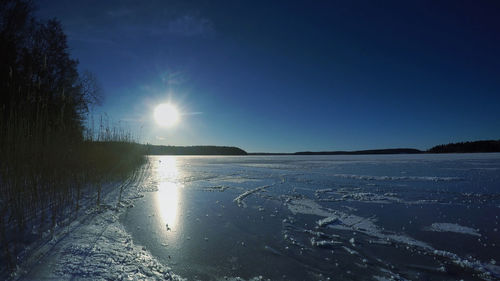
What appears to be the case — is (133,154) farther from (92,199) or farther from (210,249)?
(210,249)

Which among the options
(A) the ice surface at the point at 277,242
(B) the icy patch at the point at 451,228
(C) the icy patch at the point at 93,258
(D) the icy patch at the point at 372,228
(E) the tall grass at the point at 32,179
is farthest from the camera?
(B) the icy patch at the point at 451,228

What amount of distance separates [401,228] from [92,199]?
192 inches

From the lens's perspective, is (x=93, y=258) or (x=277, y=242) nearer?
(x=93, y=258)

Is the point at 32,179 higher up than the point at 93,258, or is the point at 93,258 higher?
the point at 32,179

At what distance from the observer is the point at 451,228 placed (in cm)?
280

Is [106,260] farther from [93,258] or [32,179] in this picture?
[32,179]

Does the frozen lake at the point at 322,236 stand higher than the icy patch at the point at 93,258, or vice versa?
the icy patch at the point at 93,258

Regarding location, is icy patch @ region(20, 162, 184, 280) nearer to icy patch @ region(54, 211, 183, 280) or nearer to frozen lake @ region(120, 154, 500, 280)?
icy patch @ region(54, 211, 183, 280)

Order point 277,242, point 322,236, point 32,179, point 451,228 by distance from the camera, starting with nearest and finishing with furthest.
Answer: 1. point 277,242
2. point 322,236
3. point 451,228
4. point 32,179

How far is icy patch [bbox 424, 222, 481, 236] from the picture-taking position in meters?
2.65

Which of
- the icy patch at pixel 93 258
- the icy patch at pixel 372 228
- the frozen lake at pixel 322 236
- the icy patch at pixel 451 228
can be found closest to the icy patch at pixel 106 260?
the icy patch at pixel 93 258

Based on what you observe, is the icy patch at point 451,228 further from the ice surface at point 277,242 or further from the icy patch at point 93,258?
the icy patch at point 93,258

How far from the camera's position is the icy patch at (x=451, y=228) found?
8.71 feet

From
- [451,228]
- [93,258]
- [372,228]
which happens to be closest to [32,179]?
[93,258]
